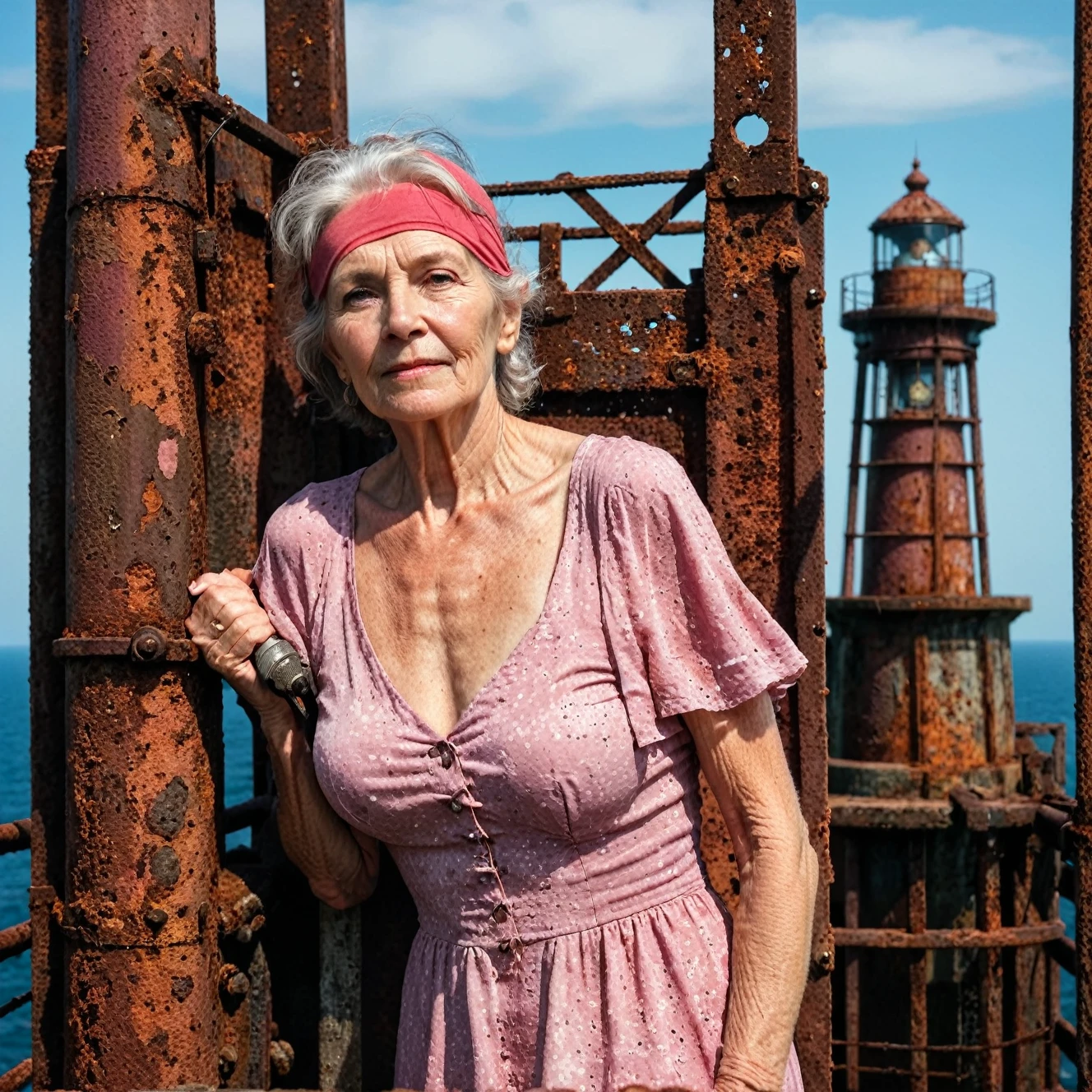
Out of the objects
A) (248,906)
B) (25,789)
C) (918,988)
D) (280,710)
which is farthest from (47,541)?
A: (25,789)

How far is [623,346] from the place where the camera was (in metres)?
3.31

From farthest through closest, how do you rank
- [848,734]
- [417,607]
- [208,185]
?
[848,734]
[208,185]
[417,607]

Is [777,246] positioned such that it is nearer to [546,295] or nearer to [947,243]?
[546,295]

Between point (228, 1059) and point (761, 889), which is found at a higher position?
point (761, 889)

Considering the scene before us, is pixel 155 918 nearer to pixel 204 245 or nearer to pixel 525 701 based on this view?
pixel 525 701

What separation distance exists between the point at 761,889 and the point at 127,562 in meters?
1.37

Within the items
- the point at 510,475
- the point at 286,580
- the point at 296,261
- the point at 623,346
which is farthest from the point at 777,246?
the point at 286,580

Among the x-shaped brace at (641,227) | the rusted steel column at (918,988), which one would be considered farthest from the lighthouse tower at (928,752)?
the x-shaped brace at (641,227)

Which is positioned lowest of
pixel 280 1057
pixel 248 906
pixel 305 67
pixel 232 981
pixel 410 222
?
pixel 280 1057

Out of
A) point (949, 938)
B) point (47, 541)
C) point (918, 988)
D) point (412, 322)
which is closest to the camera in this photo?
point (412, 322)

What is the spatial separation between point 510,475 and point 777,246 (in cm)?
88

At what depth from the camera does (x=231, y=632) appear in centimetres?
277

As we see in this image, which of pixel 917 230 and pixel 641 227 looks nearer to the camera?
pixel 641 227

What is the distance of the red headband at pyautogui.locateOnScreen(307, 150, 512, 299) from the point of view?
8.58 ft
